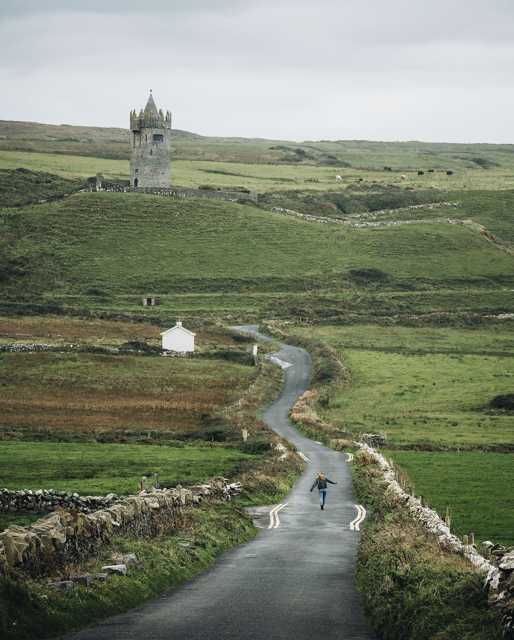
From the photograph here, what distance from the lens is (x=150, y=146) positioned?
16338 centimetres

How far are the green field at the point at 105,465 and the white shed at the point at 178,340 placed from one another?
125 feet

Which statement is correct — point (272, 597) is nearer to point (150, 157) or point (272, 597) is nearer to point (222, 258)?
point (222, 258)

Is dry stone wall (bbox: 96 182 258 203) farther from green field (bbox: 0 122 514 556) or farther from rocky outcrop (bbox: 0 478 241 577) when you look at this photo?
rocky outcrop (bbox: 0 478 241 577)

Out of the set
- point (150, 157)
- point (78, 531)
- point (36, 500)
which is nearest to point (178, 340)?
point (36, 500)

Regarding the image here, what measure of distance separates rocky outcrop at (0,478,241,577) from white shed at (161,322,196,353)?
6224 centimetres

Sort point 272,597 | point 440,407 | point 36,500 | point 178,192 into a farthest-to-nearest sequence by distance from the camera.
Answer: point 178,192 → point 440,407 → point 36,500 → point 272,597

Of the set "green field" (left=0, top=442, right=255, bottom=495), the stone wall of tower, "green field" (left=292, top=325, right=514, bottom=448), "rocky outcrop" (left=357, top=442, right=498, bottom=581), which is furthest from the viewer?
the stone wall of tower

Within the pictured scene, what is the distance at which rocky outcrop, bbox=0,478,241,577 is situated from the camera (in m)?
21.1

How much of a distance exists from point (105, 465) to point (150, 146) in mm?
119238

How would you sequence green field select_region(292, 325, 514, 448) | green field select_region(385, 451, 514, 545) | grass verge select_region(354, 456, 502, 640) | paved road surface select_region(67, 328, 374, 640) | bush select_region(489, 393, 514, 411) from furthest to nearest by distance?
1. bush select_region(489, 393, 514, 411)
2. green field select_region(292, 325, 514, 448)
3. green field select_region(385, 451, 514, 545)
4. paved road surface select_region(67, 328, 374, 640)
5. grass verge select_region(354, 456, 502, 640)

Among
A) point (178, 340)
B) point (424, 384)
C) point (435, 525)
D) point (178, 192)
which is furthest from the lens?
point (178, 192)

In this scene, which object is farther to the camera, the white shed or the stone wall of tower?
the stone wall of tower

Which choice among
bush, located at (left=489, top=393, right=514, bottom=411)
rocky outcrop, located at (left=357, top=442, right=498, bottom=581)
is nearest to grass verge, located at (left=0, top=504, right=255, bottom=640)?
rocky outcrop, located at (left=357, top=442, right=498, bottom=581)

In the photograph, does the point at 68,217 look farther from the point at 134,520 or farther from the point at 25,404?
A: the point at 134,520
